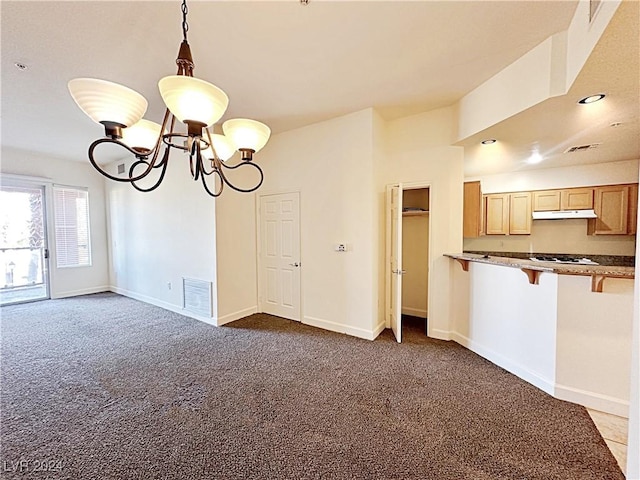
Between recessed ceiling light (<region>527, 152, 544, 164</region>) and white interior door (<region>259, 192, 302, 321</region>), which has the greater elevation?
recessed ceiling light (<region>527, 152, 544, 164</region>)

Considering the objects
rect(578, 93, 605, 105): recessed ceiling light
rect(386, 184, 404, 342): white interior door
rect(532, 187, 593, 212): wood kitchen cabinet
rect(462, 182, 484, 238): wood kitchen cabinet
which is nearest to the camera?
rect(578, 93, 605, 105): recessed ceiling light

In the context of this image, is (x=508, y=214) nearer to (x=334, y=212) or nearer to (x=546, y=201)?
(x=546, y=201)

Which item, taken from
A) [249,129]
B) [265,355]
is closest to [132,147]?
[249,129]

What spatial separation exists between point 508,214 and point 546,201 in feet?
1.91

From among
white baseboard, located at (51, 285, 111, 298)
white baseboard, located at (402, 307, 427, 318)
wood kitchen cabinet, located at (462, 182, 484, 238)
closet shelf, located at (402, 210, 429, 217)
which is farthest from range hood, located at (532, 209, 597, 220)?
white baseboard, located at (51, 285, 111, 298)

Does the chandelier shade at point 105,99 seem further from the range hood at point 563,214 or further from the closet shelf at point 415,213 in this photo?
the range hood at point 563,214

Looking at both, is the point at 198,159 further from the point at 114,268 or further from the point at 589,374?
the point at 114,268

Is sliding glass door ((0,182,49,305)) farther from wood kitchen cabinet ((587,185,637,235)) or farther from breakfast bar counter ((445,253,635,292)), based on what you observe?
wood kitchen cabinet ((587,185,637,235))

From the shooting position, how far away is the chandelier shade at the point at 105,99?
1.34 m

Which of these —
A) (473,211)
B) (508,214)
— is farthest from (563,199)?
(473,211)

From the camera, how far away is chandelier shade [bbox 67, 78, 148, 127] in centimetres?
134

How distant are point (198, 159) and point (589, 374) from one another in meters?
3.49

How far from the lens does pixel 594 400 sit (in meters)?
2.26

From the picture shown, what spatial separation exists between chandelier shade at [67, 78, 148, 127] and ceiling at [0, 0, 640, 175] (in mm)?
994
